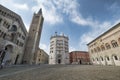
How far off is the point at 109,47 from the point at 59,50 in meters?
29.8

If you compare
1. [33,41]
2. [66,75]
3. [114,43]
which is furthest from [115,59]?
[33,41]

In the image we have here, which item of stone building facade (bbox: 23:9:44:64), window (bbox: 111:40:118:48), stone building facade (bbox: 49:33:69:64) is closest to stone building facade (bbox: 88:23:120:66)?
window (bbox: 111:40:118:48)

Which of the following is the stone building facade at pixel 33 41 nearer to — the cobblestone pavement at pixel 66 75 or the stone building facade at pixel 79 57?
the cobblestone pavement at pixel 66 75

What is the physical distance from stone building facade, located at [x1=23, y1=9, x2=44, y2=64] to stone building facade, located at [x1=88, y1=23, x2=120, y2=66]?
2619 cm

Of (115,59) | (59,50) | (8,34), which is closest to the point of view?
(115,59)

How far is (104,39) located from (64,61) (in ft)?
91.6

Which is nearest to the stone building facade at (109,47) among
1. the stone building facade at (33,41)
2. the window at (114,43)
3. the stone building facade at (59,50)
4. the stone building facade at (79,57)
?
the window at (114,43)

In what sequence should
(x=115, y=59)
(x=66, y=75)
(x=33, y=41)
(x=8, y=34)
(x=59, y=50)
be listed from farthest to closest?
(x=59, y=50) → (x=33, y=41) → (x=8, y=34) → (x=115, y=59) → (x=66, y=75)

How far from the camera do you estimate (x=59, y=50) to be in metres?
49.9

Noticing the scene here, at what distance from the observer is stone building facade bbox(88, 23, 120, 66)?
21.6m

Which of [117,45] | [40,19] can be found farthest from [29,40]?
[117,45]

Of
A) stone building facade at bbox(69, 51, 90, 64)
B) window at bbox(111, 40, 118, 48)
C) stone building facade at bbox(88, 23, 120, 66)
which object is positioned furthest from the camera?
stone building facade at bbox(69, 51, 90, 64)

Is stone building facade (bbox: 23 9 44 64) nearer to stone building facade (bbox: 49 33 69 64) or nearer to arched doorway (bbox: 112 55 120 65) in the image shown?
stone building facade (bbox: 49 33 69 64)

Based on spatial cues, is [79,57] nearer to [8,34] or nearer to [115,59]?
[115,59]
